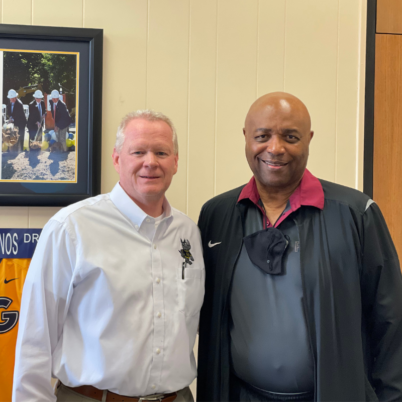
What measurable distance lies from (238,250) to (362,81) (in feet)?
3.67

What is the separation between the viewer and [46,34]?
1696mm

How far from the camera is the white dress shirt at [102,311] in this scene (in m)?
1.14

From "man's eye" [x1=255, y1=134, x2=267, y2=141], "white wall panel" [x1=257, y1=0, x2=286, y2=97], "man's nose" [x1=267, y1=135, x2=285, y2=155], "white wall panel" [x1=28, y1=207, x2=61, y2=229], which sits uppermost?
"white wall panel" [x1=257, y1=0, x2=286, y2=97]

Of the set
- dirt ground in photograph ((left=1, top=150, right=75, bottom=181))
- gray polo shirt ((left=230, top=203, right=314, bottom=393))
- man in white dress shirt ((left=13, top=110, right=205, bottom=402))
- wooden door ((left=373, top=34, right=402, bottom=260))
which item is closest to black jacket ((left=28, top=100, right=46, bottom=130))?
dirt ground in photograph ((left=1, top=150, right=75, bottom=181))

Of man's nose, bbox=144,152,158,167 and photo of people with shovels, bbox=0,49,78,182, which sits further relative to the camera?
photo of people with shovels, bbox=0,49,78,182

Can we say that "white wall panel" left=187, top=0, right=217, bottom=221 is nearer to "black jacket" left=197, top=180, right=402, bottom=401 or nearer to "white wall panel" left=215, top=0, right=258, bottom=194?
"white wall panel" left=215, top=0, right=258, bottom=194

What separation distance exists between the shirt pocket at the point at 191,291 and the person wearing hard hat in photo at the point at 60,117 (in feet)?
2.74

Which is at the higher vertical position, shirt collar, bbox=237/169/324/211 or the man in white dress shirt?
shirt collar, bbox=237/169/324/211

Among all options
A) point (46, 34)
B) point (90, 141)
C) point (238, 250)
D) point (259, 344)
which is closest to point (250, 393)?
point (259, 344)

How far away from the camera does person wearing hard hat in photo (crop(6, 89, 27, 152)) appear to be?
5.58 feet

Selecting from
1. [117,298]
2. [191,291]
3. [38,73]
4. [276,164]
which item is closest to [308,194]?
[276,164]

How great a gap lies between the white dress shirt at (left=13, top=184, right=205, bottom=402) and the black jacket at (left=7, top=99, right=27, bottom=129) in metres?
0.67

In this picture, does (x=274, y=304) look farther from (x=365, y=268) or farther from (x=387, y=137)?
(x=387, y=137)

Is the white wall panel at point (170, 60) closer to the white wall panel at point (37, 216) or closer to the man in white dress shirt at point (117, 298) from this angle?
the man in white dress shirt at point (117, 298)
